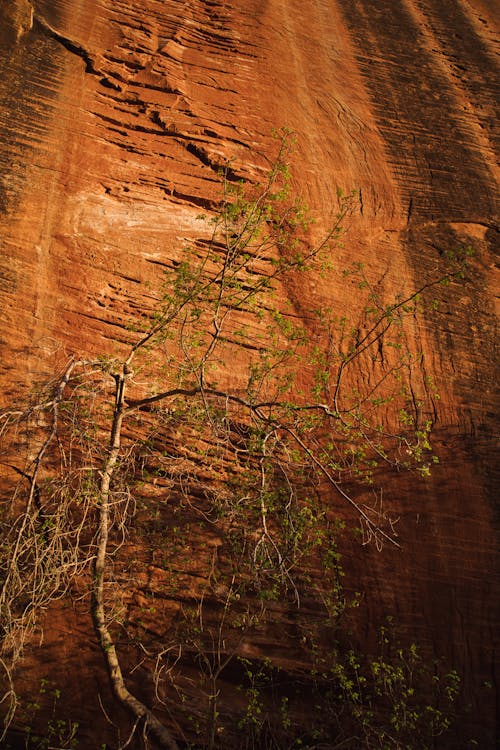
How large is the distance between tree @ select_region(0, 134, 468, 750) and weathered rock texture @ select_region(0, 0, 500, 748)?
33cm

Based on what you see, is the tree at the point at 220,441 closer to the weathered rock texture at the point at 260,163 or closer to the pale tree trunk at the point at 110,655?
the pale tree trunk at the point at 110,655

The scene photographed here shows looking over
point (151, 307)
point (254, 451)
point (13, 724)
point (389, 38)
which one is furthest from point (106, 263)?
point (389, 38)

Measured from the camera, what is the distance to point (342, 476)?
5.77 meters

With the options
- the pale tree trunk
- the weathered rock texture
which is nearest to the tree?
the pale tree trunk

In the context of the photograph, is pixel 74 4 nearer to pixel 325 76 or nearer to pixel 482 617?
pixel 325 76

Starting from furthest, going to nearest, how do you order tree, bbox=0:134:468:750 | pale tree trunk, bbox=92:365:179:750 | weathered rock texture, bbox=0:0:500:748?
weathered rock texture, bbox=0:0:500:748, tree, bbox=0:134:468:750, pale tree trunk, bbox=92:365:179:750

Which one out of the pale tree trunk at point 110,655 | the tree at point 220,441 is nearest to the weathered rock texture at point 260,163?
the tree at point 220,441

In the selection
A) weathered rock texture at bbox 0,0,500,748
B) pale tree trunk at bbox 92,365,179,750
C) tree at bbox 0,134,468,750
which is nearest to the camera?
pale tree trunk at bbox 92,365,179,750

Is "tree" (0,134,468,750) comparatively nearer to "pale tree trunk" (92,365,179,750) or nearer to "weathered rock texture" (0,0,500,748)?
"pale tree trunk" (92,365,179,750)

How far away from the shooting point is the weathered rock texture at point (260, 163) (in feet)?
17.8

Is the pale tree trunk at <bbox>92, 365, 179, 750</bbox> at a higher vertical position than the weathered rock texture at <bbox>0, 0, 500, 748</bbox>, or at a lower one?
lower

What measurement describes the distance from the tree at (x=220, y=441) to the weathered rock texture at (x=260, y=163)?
0.33 meters

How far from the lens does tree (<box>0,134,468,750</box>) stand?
182 inches

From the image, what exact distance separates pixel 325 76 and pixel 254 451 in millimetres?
5842
